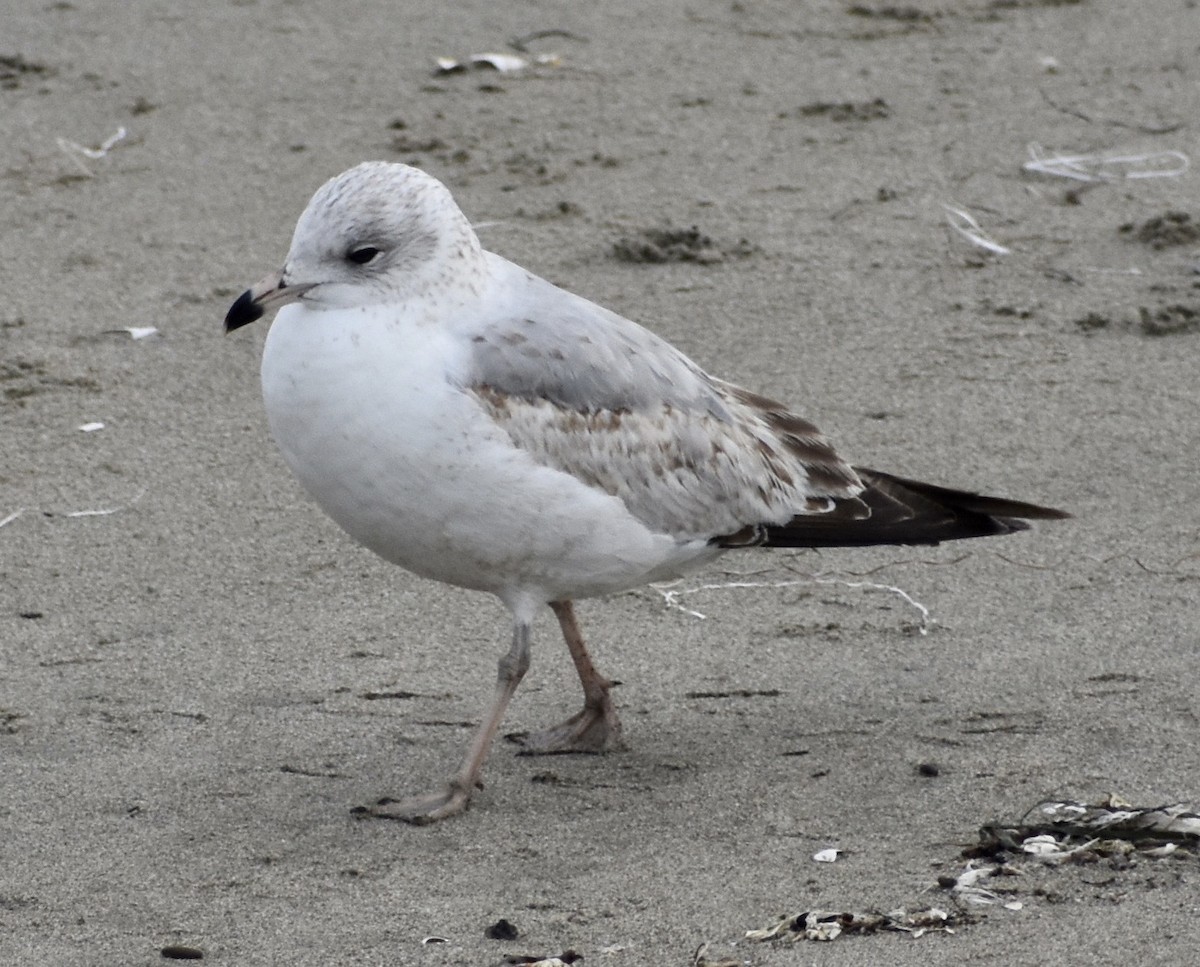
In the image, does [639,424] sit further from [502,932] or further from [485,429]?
[502,932]

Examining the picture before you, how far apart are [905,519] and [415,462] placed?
1.36 m

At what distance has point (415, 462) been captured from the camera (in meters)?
4.20

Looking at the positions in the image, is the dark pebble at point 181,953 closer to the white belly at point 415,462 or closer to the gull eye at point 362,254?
the white belly at point 415,462

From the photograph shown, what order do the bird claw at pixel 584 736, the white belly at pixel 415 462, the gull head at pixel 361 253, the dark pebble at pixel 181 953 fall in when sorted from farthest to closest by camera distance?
the bird claw at pixel 584 736 → the gull head at pixel 361 253 → the white belly at pixel 415 462 → the dark pebble at pixel 181 953

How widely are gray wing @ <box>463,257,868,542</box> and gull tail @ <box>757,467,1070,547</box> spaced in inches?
1.2

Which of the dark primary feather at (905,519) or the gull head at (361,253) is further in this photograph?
the dark primary feather at (905,519)

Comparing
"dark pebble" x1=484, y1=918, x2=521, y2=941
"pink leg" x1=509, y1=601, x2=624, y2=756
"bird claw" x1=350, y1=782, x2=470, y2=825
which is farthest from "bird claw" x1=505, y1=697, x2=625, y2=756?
"dark pebble" x1=484, y1=918, x2=521, y2=941

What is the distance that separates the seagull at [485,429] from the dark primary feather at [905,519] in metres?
0.04

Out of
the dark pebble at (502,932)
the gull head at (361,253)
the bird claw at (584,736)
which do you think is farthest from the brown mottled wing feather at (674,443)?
the dark pebble at (502,932)

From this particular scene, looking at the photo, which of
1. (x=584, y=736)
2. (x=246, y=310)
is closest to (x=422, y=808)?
(x=584, y=736)

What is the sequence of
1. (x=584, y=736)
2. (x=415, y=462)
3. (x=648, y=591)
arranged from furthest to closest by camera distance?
(x=648, y=591), (x=584, y=736), (x=415, y=462)

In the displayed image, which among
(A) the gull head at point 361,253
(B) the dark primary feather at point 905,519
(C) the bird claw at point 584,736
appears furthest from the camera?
(B) the dark primary feather at point 905,519

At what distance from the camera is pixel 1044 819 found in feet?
13.9

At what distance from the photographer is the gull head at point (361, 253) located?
14.4 ft
